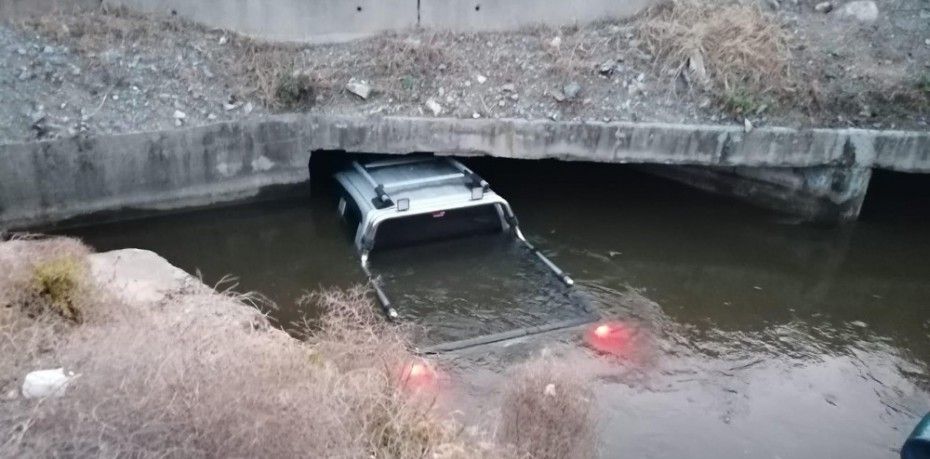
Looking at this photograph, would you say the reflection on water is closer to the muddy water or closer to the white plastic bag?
the muddy water

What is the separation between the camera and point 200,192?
9.84 meters

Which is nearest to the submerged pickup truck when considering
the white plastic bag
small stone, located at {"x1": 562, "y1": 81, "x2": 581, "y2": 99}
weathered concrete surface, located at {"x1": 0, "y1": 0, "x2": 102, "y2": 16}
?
small stone, located at {"x1": 562, "y1": 81, "x2": 581, "y2": 99}

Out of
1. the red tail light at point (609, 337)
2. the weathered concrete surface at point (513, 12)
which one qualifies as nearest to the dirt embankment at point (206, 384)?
the red tail light at point (609, 337)

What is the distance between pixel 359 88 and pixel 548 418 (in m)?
5.84

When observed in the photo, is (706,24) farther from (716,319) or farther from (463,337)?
(463,337)

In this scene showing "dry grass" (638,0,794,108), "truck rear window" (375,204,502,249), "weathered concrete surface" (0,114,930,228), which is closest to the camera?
"truck rear window" (375,204,502,249)

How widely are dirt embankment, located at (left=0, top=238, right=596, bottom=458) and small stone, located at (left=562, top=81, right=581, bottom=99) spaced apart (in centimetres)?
444

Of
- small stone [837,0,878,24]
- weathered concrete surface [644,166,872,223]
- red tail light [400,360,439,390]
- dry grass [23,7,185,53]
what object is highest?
small stone [837,0,878,24]

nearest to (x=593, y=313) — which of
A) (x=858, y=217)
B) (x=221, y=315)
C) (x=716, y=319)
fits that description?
(x=716, y=319)

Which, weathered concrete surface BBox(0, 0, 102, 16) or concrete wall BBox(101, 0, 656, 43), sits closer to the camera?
weathered concrete surface BBox(0, 0, 102, 16)

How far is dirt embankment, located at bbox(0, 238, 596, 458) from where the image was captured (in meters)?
3.94

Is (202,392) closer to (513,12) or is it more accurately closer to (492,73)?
(492,73)

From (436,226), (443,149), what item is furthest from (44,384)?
(443,149)

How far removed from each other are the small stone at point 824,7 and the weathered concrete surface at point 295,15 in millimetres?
6211
